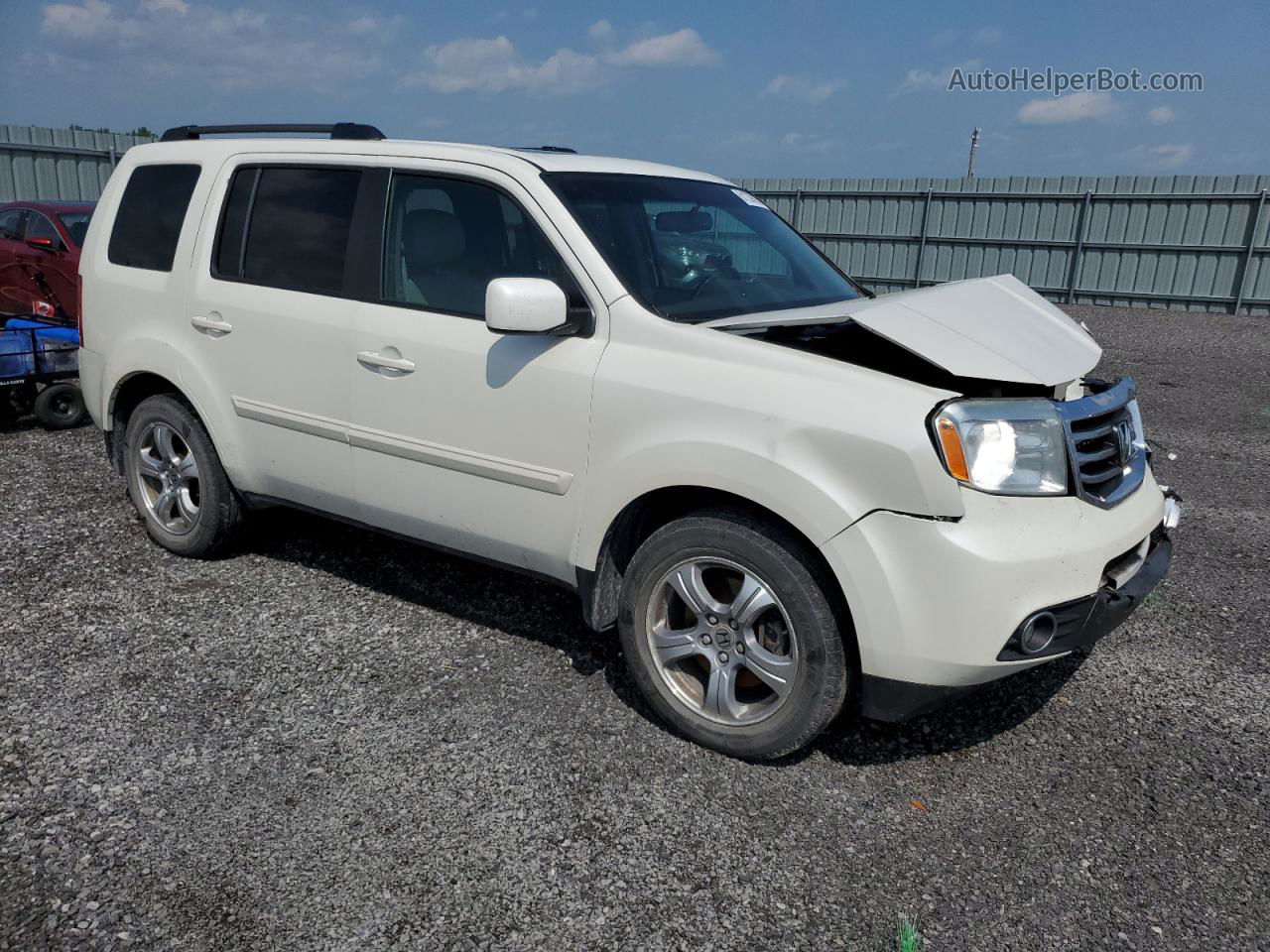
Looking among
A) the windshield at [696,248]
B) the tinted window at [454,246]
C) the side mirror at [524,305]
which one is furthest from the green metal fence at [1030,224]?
the side mirror at [524,305]

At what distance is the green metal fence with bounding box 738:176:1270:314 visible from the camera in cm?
1930

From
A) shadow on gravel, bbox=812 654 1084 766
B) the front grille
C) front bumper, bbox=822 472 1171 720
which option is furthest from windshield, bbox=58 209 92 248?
the front grille

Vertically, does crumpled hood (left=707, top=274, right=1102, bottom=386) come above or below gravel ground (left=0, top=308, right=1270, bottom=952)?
above

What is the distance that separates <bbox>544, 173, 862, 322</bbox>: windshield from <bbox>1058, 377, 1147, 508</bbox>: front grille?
3.98 ft

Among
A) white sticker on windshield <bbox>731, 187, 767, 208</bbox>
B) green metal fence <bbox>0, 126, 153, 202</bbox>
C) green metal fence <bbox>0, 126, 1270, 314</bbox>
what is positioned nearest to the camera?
white sticker on windshield <bbox>731, 187, 767, 208</bbox>

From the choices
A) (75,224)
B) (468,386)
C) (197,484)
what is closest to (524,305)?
(468,386)

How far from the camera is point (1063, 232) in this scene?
2075 centimetres

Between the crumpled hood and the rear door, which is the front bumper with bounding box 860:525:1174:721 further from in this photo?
the rear door

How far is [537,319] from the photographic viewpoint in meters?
3.22

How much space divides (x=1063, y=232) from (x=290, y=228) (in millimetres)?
20020

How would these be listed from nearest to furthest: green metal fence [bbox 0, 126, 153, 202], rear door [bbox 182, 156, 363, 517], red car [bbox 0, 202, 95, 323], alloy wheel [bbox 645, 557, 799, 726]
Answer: alloy wheel [bbox 645, 557, 799, 726] → rear door [bbox 182, 156, 363, 517] → red car [bbox 0, 202, 95, 323] → green metal fence [bbox 0, 126, 153, 202]

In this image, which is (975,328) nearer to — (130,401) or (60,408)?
(130,401)

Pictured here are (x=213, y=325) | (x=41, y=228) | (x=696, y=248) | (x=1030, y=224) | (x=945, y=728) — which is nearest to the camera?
(x=945, y=728)

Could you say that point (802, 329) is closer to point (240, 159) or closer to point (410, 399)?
point (410, 399)
